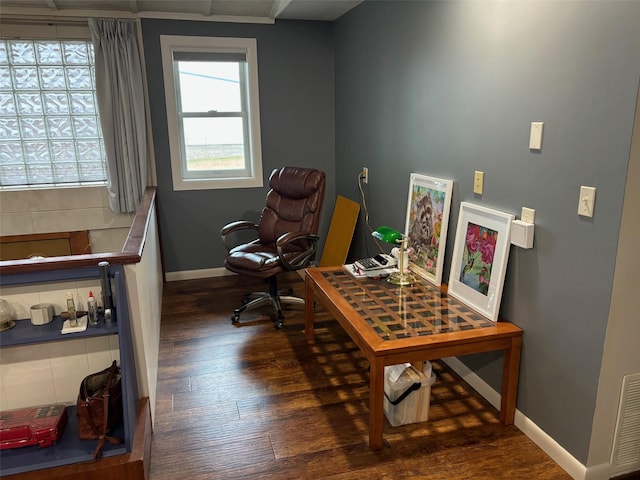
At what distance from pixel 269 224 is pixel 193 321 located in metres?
0.98

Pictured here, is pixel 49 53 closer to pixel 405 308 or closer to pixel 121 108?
pixel 121 108

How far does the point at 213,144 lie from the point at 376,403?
3154 millimetres

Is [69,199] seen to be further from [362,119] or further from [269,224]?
[362,119]

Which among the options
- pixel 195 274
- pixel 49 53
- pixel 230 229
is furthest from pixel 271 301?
pixel 49 53

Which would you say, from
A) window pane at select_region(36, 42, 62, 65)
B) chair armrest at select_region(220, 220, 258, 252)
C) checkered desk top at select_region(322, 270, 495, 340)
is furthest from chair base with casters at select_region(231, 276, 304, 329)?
window pane at select_region(36, 42, 62, 65)

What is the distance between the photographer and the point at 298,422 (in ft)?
7.89

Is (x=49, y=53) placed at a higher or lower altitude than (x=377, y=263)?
higher

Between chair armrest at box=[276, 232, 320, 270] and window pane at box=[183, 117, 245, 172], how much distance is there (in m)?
1.39

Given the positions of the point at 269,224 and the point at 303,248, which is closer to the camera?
the point at 303,248

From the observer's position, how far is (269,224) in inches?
156

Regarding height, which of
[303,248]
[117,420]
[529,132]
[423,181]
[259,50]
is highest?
[259,50]

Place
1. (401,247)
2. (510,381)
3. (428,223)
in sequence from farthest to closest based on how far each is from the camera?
1. (428,223)
2. (401,247)
3. (510,381)

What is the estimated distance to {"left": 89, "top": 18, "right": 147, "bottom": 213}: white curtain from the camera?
389cm

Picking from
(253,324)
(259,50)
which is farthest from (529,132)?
(259,50)
